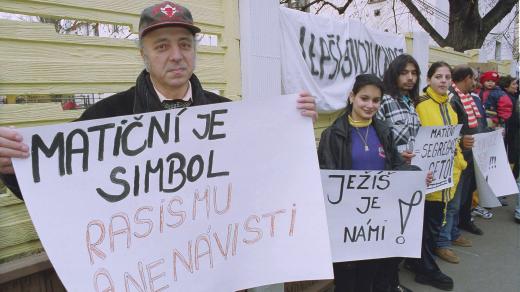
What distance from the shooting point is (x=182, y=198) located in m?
1.43

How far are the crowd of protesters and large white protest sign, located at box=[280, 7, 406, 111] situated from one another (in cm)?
64

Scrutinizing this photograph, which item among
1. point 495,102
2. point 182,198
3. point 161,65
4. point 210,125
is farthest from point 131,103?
point 495,102

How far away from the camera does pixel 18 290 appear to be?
6.13 feet

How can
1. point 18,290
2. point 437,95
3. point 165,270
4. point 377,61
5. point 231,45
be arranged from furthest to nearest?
point 377,61 → point 437,95 → point 231,45 → point 18,290 → point 165,270

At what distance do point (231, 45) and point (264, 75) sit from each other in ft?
1.14

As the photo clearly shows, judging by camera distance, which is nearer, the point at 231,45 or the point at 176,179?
the point at 176,179

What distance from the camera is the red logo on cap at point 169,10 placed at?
4.83ft

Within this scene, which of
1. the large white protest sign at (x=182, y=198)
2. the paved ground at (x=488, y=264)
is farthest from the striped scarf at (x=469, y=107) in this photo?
the large white protest sign at (x=182, y=198)

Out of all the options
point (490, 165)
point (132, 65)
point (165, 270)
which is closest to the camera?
point (165, 270)

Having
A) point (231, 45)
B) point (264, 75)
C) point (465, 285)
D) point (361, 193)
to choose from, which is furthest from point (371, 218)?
point (465, 285)

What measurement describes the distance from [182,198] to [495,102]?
239 inches

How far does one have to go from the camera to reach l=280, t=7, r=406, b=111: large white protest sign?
3.36 meters

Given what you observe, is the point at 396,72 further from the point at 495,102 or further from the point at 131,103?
the point at 495,102

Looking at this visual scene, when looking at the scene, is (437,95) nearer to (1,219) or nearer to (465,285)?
(465,285)
